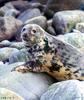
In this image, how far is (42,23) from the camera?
11.3 meters

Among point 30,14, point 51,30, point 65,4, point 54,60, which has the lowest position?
point 30,14

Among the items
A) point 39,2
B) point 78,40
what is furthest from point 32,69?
point 39,2

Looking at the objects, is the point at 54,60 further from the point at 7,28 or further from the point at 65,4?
the point at 65,4

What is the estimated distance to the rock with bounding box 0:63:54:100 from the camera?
15.9 feet

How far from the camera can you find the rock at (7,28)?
11.2m

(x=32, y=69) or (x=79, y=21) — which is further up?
(x=32, y=69)

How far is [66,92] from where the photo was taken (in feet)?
14.4

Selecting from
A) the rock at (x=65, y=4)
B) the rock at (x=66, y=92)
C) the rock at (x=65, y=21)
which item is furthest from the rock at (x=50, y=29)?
the rock at (x=66, y=92)

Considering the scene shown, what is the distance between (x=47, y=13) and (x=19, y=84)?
28.5 feet

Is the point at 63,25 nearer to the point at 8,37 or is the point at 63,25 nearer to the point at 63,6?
the point at 8,37

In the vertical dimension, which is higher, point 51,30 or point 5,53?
point 5,53

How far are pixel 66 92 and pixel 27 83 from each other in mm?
771

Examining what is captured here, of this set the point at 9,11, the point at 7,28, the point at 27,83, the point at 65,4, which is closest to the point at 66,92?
the point at 27,83

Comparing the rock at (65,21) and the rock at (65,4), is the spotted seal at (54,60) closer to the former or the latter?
the rock at (65,21)
